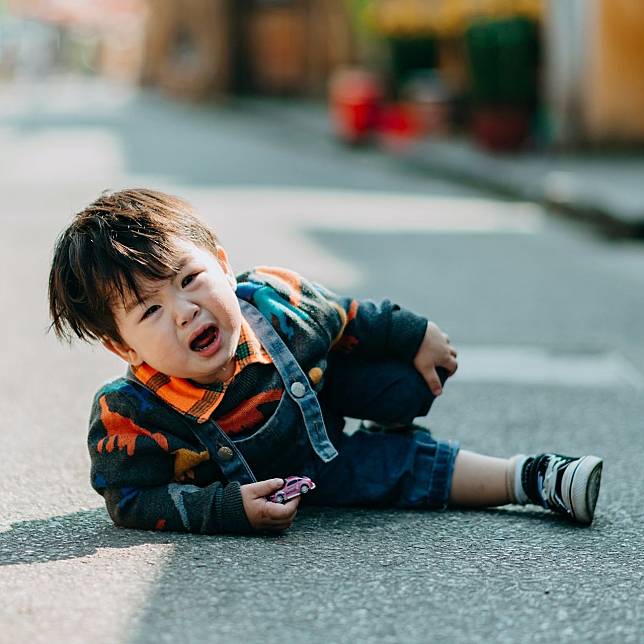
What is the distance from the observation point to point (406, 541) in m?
2.79

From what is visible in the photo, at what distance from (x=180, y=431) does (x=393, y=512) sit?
53cm

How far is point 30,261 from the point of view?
696 centimetres

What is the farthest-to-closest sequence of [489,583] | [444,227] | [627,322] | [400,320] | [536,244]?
[444,227], [536,244], [627,322], [400,320], [489,583]

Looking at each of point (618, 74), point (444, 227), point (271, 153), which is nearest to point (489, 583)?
point (444, 227)

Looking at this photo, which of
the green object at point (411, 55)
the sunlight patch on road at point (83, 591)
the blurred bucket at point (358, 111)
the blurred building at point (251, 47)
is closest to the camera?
the sunlight patch on road at point (83, 591)

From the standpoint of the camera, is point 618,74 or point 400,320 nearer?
point 400,320

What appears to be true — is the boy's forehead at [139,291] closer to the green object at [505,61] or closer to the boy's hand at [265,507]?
the boy's hand at [265,507]

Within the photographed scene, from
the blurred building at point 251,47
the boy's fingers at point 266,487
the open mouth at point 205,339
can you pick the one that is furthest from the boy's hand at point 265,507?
the blurred building at point 251,47

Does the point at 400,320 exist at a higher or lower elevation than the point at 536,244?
higher

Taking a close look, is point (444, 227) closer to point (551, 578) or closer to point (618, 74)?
point (618, 74)

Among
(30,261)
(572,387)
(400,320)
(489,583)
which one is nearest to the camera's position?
(489,583)

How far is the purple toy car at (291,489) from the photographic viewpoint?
2.79 m

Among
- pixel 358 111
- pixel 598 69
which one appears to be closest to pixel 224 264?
pixel 598 69

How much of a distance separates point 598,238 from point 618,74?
411 cm
